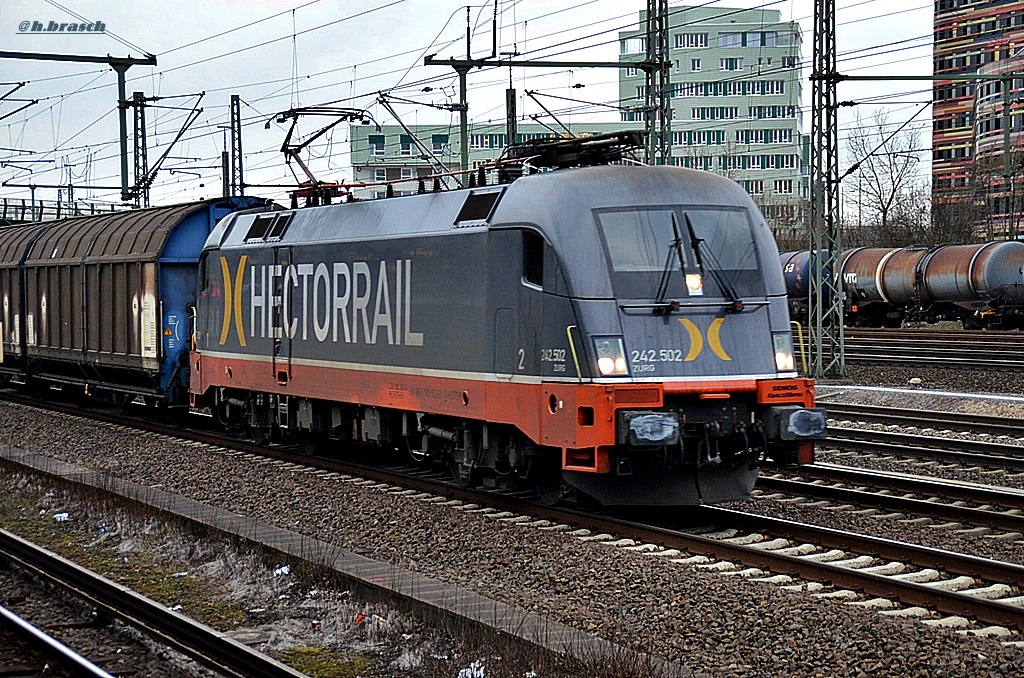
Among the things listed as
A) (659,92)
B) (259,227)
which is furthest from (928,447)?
(259,227)

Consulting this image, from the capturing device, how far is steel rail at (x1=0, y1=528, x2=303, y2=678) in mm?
7410

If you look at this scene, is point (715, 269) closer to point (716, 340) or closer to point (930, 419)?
point (716, 340)

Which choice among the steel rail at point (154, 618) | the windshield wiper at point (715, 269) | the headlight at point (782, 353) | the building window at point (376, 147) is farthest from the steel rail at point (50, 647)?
the building window at point (376, 147)

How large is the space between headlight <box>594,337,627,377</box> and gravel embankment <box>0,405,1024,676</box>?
1464 mm

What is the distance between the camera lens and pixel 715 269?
463 inches

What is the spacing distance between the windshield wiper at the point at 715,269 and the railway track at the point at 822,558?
1.89 m

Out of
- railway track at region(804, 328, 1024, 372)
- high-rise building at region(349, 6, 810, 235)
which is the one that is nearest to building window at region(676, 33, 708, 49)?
high-rise building at region(349, 6, 810, 235)

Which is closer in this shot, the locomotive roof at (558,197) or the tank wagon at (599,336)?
the tank wagon at (599,336)

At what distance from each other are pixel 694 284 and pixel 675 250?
34 cm

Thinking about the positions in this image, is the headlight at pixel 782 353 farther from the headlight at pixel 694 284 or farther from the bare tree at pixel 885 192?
the bare tree at pixel 885 192

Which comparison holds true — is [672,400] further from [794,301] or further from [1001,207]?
[1001,207]

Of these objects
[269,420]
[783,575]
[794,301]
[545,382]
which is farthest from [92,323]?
[794,301]

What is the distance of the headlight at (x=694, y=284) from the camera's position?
11609 millimetres

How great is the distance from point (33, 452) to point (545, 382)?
31.4 feet
